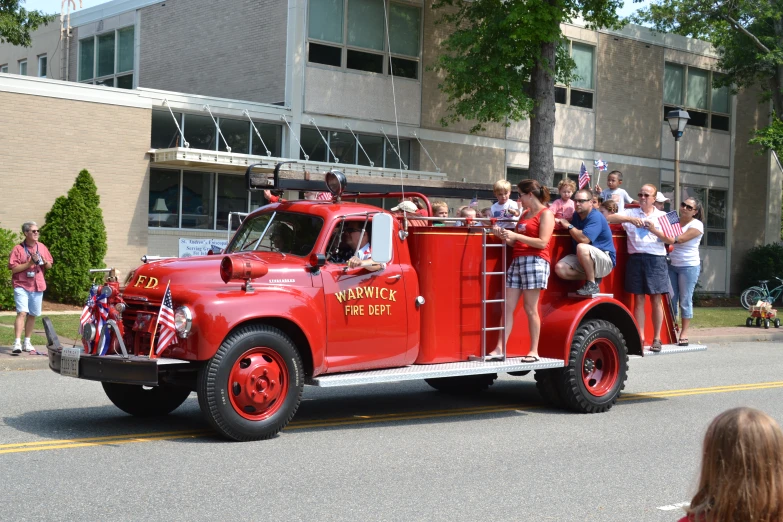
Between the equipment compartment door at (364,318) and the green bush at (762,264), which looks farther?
the green bush at (762,264)

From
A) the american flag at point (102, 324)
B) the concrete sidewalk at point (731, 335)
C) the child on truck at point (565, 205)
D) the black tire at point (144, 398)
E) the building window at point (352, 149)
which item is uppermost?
the building window at point (352, 149)

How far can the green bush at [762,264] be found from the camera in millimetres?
35438

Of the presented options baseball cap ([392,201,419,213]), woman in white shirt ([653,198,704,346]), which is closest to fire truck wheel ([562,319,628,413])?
woman in white shirt ([653,198,704,346])

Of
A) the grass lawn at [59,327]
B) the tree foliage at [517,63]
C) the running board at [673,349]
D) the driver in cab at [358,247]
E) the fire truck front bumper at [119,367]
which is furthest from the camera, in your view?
the tree foliage at [517,63]

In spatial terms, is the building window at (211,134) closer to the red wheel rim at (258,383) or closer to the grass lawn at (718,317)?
the grass lawn at (718,317)

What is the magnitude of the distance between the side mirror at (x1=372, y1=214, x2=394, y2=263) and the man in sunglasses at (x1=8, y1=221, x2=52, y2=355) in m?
7.08

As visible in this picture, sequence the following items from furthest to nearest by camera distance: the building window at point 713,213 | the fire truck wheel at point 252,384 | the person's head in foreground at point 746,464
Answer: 1. the building window at point 713,213
2. the fire truck wheel at point 252,384
3. the person's head in foreground at point 746,464

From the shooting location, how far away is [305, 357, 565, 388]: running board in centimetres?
853

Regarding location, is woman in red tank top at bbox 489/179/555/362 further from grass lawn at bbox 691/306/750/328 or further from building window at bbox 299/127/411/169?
building window at bbox 299/127/411/169

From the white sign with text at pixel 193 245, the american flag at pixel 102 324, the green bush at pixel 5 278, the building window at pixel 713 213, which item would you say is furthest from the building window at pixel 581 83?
the american flag at pixel 102 324

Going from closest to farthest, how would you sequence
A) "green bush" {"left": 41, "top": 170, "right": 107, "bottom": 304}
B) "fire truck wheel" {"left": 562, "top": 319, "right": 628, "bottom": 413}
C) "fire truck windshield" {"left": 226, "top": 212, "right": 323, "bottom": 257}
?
"fire truck windshield" {"left": 226, "top": 212, "right": 323, "bottom": 257}, "fire truck wheel" {"left": 562, "top": 319, "right": 628, "bottom": 413}, "green bush" {"left": 41, "top": 170, "right": 107, "bottom": 304}

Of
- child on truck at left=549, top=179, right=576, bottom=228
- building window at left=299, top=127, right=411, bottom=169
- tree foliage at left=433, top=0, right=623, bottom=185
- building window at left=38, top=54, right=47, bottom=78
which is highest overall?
building window at left=38, top=54, right=47, bottom=78

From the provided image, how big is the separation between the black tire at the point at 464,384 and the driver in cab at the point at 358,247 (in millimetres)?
2742

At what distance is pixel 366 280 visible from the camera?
906cm
